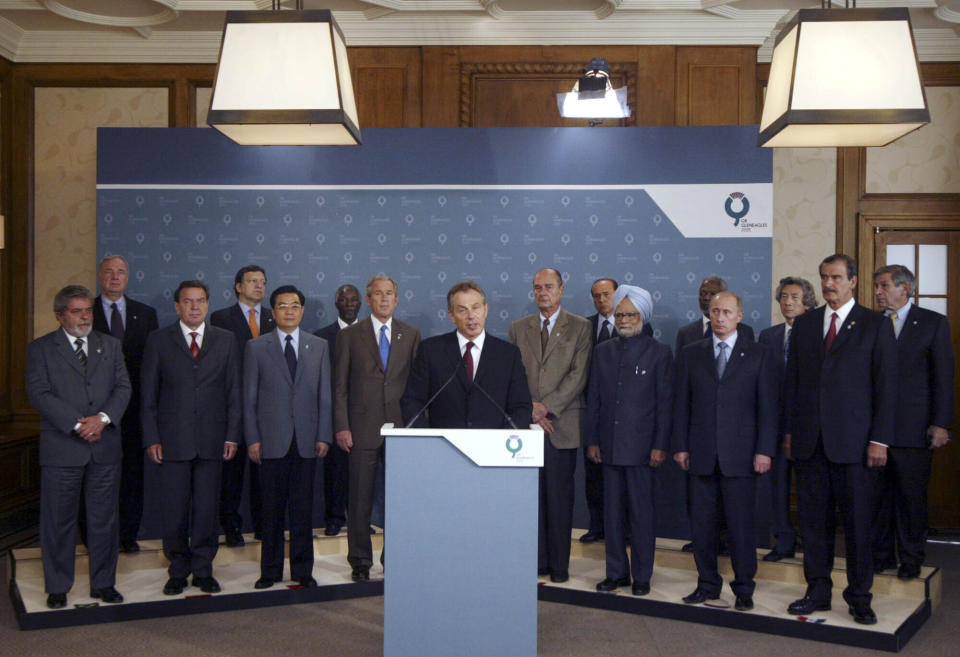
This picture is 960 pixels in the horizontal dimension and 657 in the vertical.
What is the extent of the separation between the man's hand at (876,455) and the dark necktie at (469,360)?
1.85m

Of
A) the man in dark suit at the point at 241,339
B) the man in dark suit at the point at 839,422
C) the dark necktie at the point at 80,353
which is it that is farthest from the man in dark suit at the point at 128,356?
the man in dark suit at the point at 839,422

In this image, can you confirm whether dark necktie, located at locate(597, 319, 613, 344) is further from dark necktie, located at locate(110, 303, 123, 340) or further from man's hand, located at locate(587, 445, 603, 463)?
dark necktie, located at locate(110, 303, 123, 340)

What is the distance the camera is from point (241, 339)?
17.8 ft

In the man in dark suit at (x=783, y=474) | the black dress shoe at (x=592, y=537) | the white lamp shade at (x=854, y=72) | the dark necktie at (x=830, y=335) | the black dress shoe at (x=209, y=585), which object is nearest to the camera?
the white lamp shade at (x=854, y=72)

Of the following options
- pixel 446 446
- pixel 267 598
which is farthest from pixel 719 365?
pixel 267 598

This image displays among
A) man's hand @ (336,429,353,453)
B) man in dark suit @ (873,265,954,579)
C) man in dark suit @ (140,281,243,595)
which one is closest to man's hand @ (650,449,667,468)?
man in dark suit @ (873,265,954,579)

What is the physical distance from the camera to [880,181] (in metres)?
6.95

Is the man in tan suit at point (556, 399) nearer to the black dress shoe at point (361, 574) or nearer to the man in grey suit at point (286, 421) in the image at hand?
the black dress shoe at point (361, 574)

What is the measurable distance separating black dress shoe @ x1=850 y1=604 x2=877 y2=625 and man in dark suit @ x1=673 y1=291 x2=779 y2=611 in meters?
0.47

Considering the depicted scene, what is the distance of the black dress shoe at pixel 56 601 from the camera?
14.5 ft

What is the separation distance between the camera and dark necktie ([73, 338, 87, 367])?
4.45 meters

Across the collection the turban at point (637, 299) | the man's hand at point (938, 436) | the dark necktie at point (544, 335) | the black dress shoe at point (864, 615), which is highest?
the turban at point (637, 299)

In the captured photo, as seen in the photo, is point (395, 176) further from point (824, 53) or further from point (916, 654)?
point (916, 654)

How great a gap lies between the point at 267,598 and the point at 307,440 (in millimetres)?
846
